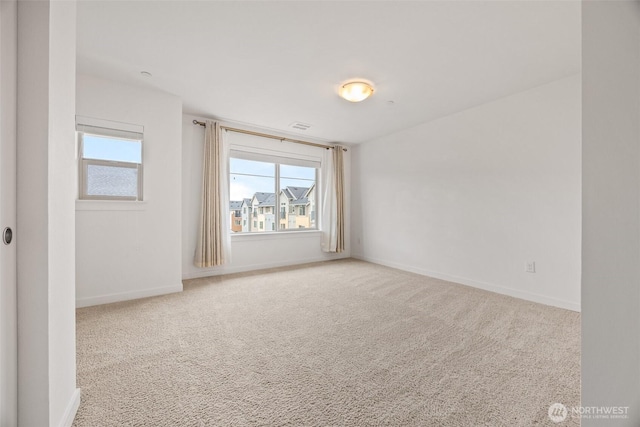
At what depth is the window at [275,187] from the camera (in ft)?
14.3

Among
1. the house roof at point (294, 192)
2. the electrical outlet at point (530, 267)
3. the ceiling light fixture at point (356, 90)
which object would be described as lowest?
the electrical outlet at point (530, 267)

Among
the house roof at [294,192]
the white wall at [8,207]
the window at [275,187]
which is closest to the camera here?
the white wall at [8,207]

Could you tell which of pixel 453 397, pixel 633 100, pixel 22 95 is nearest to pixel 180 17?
pixel 22 95

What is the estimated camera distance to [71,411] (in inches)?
48.0

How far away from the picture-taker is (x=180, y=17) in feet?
5.93

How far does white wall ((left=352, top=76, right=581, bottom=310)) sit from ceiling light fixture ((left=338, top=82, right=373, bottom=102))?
164 centimetres

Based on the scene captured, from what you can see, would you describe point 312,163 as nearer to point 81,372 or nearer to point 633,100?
point 81,372

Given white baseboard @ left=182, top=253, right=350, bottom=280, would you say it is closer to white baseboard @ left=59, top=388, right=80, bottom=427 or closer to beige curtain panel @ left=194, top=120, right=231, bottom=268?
beige curtain panel @ left=194, top=120, right=231, bottom=268

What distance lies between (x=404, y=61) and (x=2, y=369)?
3.03 meters

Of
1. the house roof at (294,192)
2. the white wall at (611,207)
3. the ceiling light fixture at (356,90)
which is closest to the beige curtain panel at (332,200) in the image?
the house roof at (294,192)

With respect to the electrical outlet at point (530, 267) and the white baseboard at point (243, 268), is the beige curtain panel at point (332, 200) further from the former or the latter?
the electrical outlet at point (530, 267)

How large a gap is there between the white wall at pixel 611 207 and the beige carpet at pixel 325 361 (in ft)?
2.99

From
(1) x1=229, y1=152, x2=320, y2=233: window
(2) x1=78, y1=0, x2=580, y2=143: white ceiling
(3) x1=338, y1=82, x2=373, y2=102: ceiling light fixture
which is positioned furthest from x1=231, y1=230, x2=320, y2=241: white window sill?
(3) x1=338, y1=82, x2=373, y2=102: ceiling light fixture

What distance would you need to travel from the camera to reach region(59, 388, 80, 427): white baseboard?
3.77 feet
